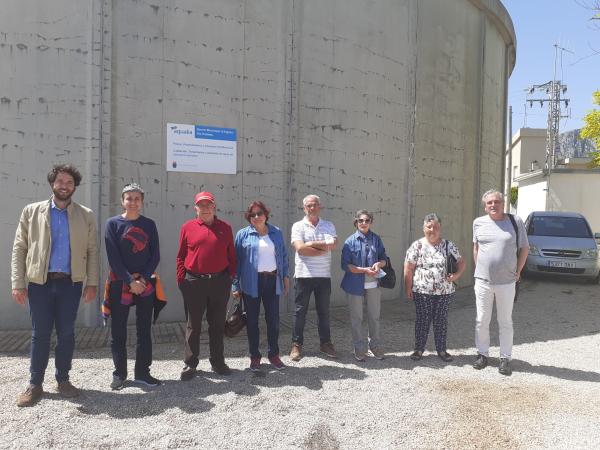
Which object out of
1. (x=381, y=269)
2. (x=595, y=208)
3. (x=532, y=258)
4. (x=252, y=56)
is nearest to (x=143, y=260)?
(x=381, y=269)

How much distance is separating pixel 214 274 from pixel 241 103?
3.29m

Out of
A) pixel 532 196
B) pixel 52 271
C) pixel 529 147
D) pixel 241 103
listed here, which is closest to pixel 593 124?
pixel 532 196

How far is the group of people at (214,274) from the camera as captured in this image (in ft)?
13.4

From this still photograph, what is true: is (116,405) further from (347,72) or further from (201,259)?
(347,72)

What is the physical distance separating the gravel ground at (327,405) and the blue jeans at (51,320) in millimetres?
271

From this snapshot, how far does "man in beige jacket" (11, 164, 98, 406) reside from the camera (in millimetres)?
4023

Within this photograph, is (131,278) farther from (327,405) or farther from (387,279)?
(387,279)

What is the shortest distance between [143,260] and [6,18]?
4.08 meters

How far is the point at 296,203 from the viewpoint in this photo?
24.2 ft

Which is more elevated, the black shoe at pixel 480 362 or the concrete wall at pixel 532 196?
the concrete wall at pixel 532 196

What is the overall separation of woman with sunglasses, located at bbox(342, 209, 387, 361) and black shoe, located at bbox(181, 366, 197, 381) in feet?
5.82

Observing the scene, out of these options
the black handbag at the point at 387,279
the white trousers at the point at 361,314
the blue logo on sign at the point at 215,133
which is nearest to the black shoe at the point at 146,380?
the white trousers at the point at 361,314

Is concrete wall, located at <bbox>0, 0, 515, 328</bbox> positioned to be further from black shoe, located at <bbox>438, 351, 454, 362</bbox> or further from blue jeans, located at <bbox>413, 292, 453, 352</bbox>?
black shoe, located at <bbox>438, 351, 454, 362</bbox>

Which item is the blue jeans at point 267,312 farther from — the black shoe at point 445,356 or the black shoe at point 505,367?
the black shoe at point 505,367
